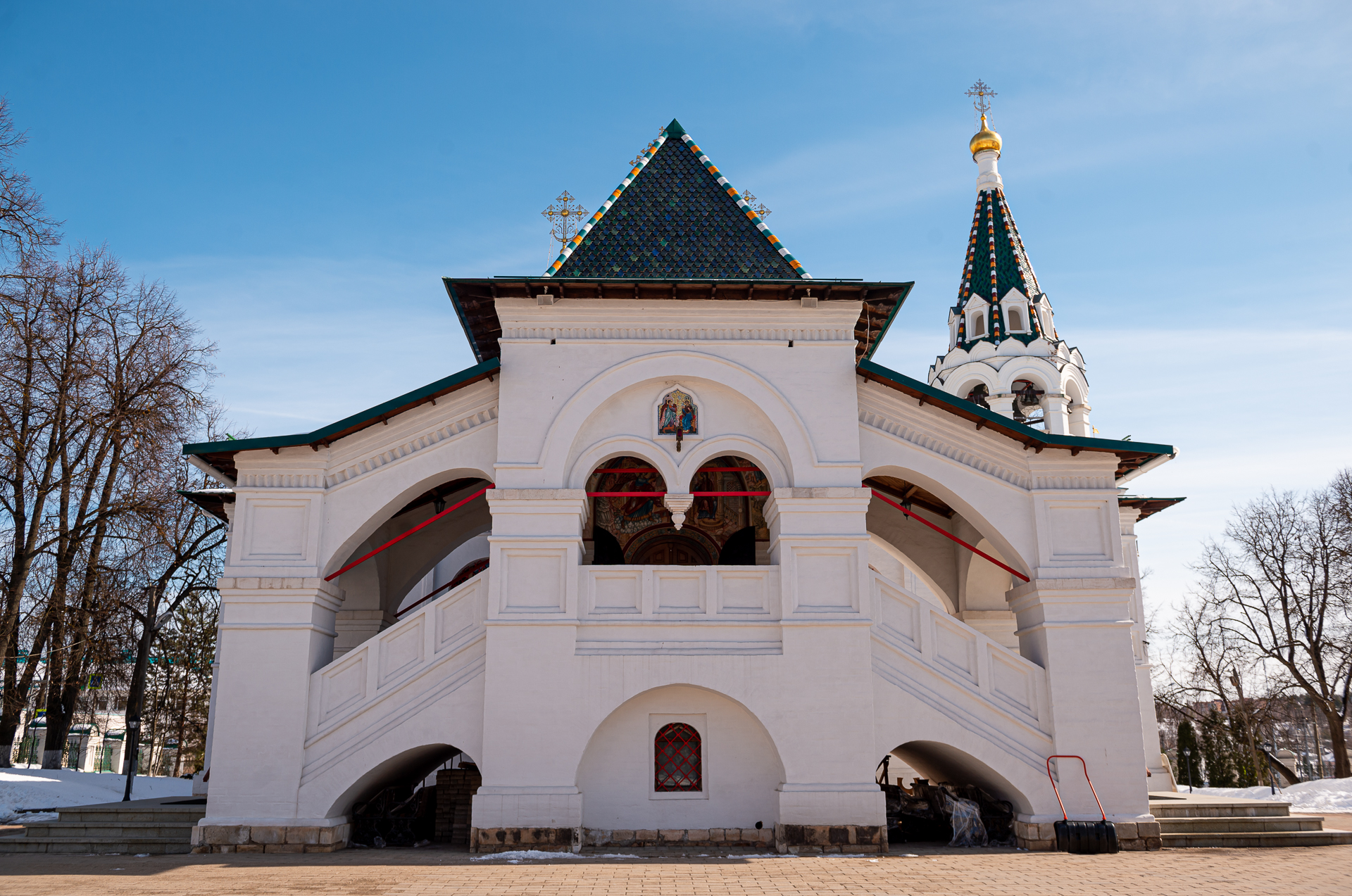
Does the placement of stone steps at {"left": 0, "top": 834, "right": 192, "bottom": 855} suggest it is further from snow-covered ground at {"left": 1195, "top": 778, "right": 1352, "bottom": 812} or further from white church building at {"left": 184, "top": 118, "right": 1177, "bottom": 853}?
snow-covered ground at {"left": 1195, "top": 778, "right": 1352, "bottom": 812}

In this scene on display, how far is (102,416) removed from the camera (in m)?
20.2

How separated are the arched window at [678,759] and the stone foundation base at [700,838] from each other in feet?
1.84

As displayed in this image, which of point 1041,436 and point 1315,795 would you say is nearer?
point 1041,436

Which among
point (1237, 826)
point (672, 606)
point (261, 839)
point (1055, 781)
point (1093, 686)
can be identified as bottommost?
point (261, 839)

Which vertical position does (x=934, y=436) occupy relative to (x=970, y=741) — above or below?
above

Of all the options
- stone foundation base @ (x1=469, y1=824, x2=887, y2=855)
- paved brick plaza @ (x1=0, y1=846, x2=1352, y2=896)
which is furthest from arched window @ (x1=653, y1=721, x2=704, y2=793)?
paved brick plaza @ (x1=0, y1=846, x2=1352, y2=896)

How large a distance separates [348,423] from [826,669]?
7153 mm

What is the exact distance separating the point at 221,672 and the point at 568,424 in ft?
18.0

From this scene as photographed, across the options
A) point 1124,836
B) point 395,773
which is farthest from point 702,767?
point 1124,836

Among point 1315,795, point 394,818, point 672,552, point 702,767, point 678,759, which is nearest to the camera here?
point 702,767

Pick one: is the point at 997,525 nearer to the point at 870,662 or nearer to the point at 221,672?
the point at 870,662

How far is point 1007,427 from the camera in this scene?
13.7m

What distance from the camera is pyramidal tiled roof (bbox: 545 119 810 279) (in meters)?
14.2

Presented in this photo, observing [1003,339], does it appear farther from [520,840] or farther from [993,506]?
[520,840]
